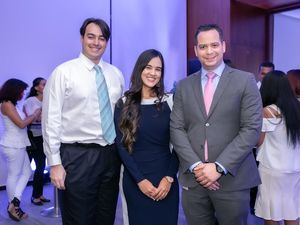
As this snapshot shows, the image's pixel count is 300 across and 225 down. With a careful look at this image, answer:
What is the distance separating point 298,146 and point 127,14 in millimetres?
3920

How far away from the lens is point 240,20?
220 inches

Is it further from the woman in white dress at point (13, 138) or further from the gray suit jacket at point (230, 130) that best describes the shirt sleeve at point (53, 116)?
the woman in white dress at point (13, 138)

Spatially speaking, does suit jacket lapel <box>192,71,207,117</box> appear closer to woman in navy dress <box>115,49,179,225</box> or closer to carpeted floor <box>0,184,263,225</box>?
woman in navy dress <box>115,49,179,225</box>

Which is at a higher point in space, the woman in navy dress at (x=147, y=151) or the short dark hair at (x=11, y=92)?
the short dark hair at (x=11, y=92)

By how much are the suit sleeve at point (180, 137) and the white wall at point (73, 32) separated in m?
3.48

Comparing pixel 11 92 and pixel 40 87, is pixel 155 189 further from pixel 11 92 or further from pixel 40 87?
pixel 40 87

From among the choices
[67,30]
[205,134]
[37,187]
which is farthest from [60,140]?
[67,30]

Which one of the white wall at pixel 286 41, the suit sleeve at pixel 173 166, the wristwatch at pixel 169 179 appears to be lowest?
the wristwatch at pixel 169 179

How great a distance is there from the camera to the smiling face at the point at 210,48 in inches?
72.1

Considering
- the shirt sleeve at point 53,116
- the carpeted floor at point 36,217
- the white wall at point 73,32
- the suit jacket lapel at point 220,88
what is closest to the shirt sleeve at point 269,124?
the suit jacket lapel at point 220,88

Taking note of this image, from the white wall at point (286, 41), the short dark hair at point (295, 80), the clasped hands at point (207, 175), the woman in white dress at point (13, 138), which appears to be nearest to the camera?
the clasped hands at point (207, 175)

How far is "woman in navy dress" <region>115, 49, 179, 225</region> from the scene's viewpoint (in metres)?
1.99

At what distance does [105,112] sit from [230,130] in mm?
793

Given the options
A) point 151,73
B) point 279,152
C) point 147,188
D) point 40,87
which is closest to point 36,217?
point 40,87
